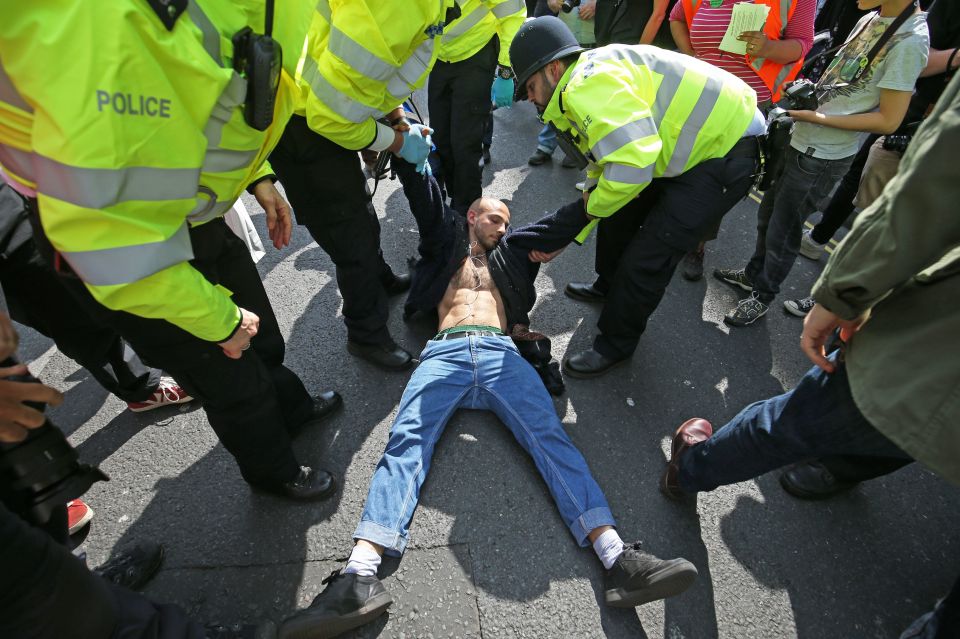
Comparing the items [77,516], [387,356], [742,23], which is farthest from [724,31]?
[77,516]

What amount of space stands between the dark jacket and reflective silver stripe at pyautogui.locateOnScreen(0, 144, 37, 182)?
172cm

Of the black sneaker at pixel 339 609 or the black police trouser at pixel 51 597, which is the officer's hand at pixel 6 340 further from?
the black sneaker at pixel 339 609

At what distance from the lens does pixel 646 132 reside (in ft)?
6.26

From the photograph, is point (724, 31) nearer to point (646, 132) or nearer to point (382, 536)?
point (646, 132)

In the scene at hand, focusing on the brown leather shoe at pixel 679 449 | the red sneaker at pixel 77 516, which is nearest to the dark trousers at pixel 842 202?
the brown leather shoe at pixel 679 449

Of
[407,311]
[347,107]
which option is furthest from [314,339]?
[347,107]

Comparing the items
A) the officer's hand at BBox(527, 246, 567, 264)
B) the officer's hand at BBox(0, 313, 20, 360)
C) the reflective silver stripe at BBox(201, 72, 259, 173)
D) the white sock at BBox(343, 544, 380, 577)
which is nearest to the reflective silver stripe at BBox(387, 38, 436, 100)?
the reflective silver stripe at BBox(201, 72, 259, 173)

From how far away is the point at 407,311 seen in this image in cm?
275

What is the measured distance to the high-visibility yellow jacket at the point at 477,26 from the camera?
2924 mm

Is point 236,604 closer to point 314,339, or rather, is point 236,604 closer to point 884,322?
point 314,339

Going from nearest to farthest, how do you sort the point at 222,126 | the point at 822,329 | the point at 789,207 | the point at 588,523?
the point at 222,126
the point at 822,329
the point at 588,523
the point at 789,207

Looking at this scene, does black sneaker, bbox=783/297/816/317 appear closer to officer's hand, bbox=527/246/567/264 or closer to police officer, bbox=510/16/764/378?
police officer, bbox=510/16/764/378

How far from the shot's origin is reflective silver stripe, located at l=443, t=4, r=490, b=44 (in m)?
2.92

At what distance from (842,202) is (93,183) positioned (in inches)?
148
